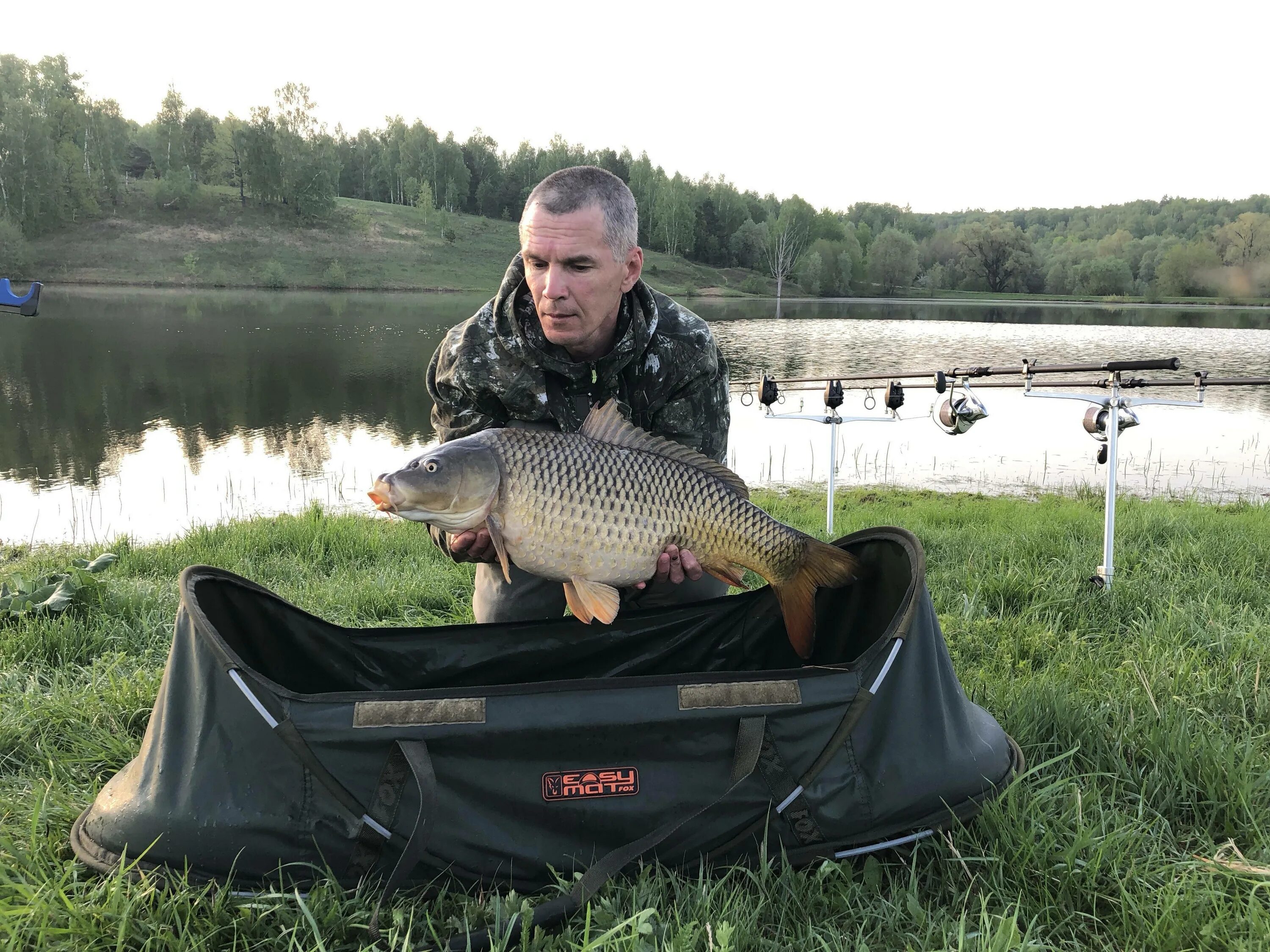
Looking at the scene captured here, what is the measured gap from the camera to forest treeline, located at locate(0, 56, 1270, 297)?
3731 cm

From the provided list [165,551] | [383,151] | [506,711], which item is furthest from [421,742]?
[383,151]

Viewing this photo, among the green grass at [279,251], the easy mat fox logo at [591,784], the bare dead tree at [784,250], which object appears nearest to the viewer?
the easy mat fox logo at [591,784]

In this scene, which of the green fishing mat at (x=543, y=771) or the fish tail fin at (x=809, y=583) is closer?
the green fishing mat at (x=543, y=771)

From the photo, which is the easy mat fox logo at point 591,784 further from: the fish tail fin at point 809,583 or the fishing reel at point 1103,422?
the fishing reel at point 1103,422

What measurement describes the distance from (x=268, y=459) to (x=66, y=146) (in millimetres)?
39130

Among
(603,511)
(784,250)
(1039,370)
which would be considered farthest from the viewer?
(784,250)

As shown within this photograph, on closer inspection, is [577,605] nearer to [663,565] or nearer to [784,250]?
[663,565]

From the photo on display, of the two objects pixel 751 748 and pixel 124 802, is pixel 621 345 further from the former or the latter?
pixel 124 802

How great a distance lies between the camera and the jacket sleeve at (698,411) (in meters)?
2.16

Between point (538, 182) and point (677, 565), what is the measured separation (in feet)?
96.4

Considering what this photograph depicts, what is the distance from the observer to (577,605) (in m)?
1.61

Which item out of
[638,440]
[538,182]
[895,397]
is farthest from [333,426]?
[538,182]

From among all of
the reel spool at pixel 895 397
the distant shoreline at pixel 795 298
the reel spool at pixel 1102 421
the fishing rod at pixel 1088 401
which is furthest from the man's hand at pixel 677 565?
the distant shoreline at pixel 795 298

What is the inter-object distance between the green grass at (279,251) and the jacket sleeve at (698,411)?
33.1 metres
